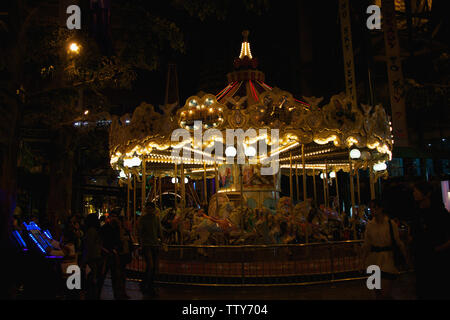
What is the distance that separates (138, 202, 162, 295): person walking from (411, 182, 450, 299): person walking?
468 centimetres

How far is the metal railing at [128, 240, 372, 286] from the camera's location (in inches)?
323

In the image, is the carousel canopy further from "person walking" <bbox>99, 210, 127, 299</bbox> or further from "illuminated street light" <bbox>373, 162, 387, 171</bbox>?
"person walking" <bbox>99, 210, 127, 299</bbox>

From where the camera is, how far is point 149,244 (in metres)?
7.64

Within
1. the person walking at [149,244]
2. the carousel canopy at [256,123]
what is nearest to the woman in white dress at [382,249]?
the carousel canopy at [256,123]

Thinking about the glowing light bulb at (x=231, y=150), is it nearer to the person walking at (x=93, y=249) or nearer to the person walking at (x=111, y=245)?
the person walking at (x=111, y=245)

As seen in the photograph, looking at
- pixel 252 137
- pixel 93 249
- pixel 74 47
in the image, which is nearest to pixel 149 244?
pixel 93 249

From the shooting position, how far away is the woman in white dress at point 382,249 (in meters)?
5.18

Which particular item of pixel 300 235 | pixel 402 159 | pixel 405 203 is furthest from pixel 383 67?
pixel 300 235

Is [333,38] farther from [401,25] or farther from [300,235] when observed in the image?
[300,235]

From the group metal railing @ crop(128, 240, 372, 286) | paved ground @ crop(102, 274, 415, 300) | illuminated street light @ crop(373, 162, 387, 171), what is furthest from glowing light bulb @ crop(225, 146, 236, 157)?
illuminated street light @ crop(373, 162, 387, 171)

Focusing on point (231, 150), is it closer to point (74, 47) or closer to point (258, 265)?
point (258, 265)

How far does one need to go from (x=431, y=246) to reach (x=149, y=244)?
4942mm

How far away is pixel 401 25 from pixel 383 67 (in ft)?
9.46
